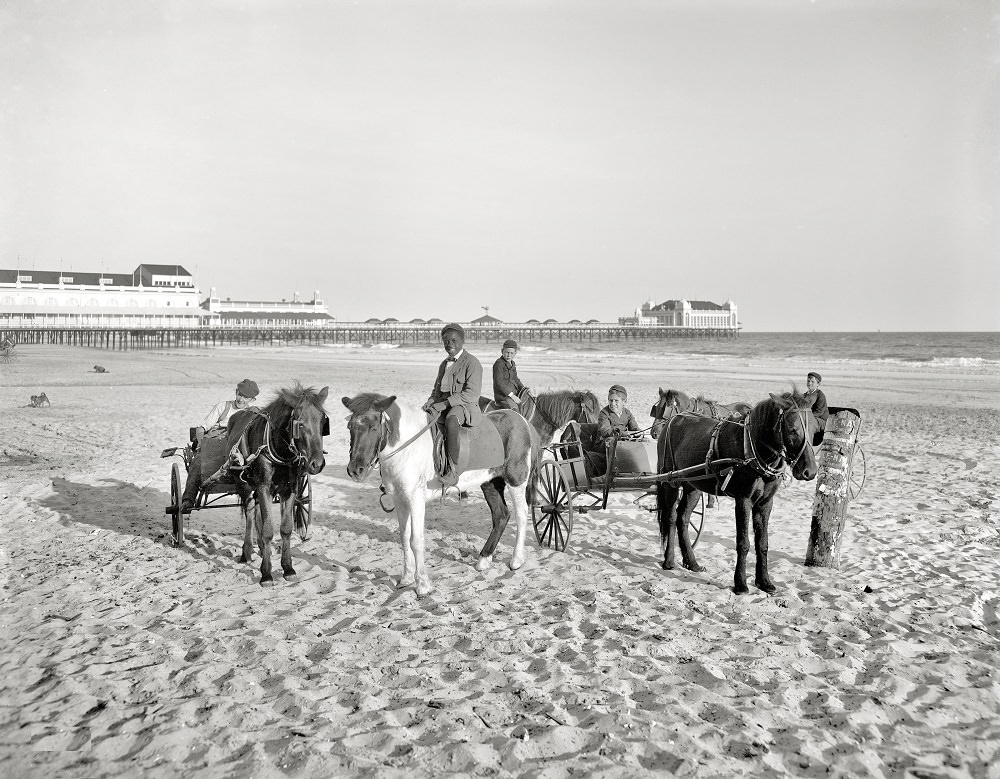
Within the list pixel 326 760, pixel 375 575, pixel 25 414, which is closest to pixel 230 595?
pixel 375 575

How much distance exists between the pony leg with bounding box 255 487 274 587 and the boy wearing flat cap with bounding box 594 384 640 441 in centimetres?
370

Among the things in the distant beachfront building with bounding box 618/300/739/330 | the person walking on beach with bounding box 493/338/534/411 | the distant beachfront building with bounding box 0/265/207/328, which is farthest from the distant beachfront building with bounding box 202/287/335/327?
the person walking on beach with bounding box 493/338/534/411

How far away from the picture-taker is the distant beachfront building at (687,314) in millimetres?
157250

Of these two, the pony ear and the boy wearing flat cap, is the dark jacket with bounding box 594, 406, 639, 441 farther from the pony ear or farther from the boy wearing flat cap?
the pony ear

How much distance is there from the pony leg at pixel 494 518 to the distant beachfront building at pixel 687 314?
149 m

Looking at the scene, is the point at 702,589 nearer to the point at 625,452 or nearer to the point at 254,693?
the point at 625,452

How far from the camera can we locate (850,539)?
8039 mm

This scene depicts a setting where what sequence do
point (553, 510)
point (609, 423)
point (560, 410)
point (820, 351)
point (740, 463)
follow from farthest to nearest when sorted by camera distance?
point (820, 351) → point (560, 410) → point (609, 423) → point (553, 510) → point (740, 463)

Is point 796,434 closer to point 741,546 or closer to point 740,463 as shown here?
point 740,463

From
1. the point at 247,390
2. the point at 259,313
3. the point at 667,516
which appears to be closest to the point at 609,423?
the point at 667,516

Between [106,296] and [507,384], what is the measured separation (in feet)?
378

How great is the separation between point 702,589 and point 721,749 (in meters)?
2.68

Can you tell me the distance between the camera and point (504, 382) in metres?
9.04

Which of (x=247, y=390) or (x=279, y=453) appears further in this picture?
(x=247, y=390)
